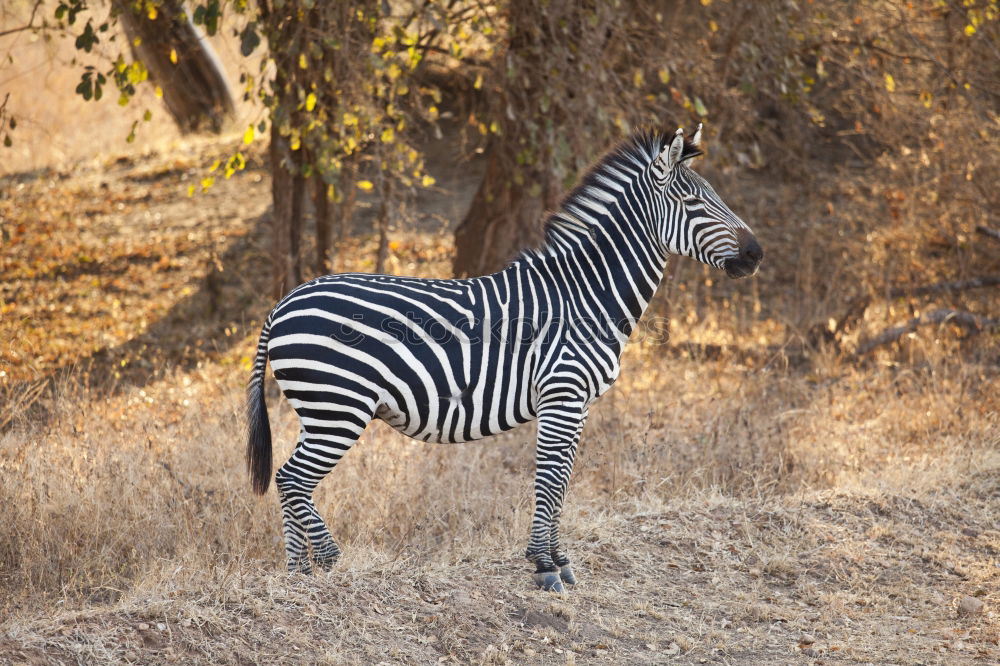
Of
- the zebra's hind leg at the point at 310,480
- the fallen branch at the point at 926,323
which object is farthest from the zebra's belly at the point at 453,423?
the fallen branch at the point at 926,323

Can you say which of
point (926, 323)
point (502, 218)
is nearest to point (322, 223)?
point (502, 218)

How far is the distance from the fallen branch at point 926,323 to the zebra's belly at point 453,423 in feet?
Answer: 17.4

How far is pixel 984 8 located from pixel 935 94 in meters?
0.85

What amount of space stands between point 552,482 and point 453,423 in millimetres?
576

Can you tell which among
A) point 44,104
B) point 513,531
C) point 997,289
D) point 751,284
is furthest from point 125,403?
point 44,104

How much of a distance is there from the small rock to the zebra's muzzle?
204cm

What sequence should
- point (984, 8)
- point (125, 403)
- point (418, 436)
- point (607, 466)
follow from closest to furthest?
point (418, 436), point (607, 466), point (125, 403), point (984, 8)

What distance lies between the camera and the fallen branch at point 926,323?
29.6 ft

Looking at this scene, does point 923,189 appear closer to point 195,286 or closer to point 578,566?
point 578,566

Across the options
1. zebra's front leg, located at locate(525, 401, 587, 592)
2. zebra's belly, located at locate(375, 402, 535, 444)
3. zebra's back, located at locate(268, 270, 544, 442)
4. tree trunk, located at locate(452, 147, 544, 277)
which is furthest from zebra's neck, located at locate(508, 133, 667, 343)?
tree trunk, located at locate(452, 147, 544, 277)

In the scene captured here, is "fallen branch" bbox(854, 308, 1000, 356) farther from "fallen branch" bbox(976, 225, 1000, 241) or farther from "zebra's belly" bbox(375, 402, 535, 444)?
"zebra's belly" bbox(375, 402, 535, 444)

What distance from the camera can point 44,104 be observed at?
16.3 meters

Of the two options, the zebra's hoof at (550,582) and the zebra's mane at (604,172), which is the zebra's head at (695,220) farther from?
the zebra's hoof at (550,582)

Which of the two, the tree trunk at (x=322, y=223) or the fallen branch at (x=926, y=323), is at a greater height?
the tree trunk at (x=322, y=223)
